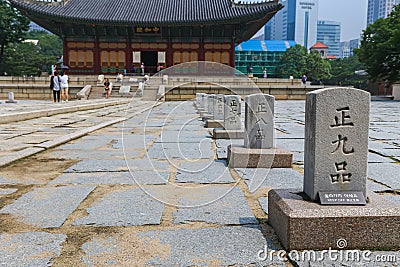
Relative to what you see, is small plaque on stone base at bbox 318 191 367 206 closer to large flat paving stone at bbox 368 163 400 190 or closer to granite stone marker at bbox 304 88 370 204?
granite stone marker at bbox 304 88 370 204

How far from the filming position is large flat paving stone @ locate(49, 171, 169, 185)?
3.19 metres

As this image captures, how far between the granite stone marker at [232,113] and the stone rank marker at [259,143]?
144 centimetres

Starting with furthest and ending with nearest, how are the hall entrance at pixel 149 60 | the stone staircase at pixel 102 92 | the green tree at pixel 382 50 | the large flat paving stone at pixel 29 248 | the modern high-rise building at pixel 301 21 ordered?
the modern high-rise building at pixel 301 21
the hall entrance at pixel 149 60
the green tree at pixel 382 50
the stone staircase at pixel 102 92
the large flat paving stone at pixel 29 248

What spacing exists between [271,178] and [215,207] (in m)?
0.97

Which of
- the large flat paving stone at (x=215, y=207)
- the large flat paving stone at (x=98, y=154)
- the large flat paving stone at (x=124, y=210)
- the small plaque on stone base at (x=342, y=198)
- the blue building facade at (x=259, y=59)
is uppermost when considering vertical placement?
the blue building facade at (x=259, y=59)

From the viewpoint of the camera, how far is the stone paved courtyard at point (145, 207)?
183 centimetres

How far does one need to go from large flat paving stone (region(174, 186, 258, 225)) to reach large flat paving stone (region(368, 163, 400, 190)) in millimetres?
1282

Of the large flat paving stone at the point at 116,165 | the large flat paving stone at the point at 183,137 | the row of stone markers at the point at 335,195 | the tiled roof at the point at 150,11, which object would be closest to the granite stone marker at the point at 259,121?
the large flat paving stone at the point at 116,165

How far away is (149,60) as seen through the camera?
3141cm

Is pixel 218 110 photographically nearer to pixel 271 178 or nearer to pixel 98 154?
pixel 98 154

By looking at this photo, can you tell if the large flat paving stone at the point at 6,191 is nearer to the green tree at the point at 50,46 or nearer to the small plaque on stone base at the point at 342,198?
the small plaque on stone base at the point at 342,198

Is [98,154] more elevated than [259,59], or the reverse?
[259,59]

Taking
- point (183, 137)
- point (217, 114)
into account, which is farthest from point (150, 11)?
point (183, 137)

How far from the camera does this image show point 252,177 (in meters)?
3.40
